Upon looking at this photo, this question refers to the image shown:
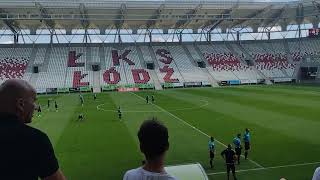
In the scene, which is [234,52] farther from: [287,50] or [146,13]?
[146,13]

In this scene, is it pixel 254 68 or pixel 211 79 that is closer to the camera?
pixel 211 79

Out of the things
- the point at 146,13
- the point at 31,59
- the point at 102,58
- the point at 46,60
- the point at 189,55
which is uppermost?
the point at 146,13

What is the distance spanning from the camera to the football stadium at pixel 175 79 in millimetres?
22109

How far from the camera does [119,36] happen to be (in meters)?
86.4

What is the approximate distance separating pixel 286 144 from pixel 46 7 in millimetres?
49956

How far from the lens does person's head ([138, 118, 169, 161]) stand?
375 cm

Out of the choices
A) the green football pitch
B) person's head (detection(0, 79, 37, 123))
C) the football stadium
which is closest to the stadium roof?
the football stadium

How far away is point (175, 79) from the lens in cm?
7675

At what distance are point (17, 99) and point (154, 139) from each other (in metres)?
1.26

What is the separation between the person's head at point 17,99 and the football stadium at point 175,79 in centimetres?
1415

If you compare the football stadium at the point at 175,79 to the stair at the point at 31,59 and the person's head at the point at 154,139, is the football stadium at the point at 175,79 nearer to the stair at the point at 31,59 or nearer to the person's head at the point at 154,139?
the stair at the point at 31,59

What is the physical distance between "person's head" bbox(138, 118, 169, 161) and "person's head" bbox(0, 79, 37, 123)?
3.39 feet

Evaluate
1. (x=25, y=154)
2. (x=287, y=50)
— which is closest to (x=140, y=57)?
(x=287, y=50)

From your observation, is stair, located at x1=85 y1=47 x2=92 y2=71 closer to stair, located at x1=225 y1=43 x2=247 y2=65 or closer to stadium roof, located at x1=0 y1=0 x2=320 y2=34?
stadium roof, located at x1=0 y1=0 x2=320 y2=34
